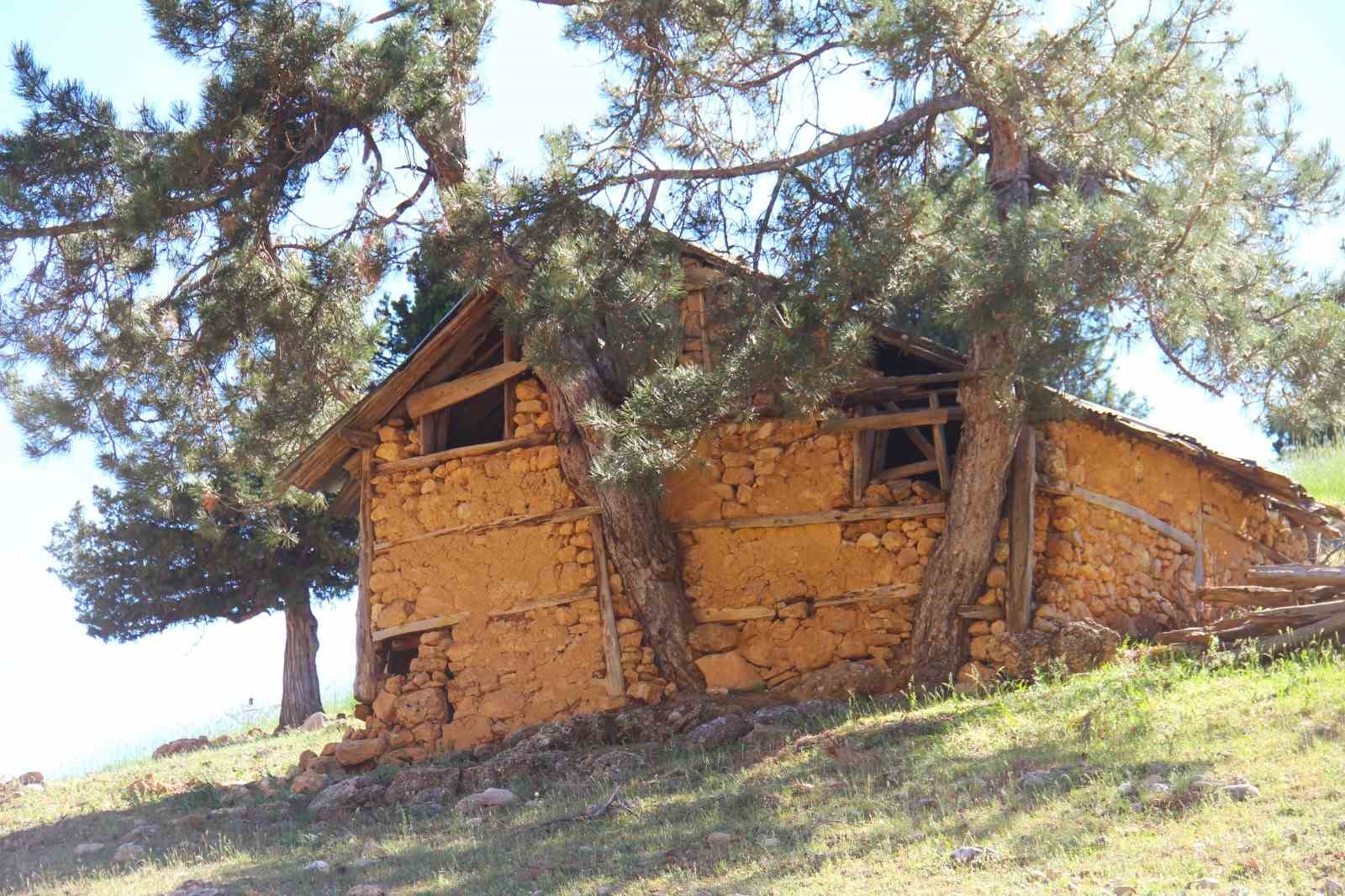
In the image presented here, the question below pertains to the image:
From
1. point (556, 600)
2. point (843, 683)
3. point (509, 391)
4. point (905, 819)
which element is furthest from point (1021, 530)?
point (509, 391)

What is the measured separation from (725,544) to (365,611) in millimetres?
3213

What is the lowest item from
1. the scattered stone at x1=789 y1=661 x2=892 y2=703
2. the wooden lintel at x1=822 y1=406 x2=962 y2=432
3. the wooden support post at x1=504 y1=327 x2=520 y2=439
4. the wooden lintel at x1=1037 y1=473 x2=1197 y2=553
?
the scattered stone at x1=789 y1=661 x2=892 y2=703

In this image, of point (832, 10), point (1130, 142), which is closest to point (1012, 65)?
point (1130, 142)

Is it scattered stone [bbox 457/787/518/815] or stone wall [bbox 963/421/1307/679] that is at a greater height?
stone wall [bbox 963/421/1307/679]

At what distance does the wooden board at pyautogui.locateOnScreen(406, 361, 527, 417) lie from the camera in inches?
452

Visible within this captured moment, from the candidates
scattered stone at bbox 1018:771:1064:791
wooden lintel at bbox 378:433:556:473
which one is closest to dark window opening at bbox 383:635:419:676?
wooden lintel at bbox 378:433:556:473

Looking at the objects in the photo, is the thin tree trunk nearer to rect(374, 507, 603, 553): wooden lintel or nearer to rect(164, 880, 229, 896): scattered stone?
rect(374, 507, 603, 553): wooden lintel

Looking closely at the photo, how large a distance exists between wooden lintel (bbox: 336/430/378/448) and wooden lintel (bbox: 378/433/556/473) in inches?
8.7

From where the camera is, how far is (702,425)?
30.0ft

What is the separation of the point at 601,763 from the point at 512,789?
633 millimetres

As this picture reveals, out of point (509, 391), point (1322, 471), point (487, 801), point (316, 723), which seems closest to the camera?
point (487, 801)

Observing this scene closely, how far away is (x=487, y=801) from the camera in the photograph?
908cm

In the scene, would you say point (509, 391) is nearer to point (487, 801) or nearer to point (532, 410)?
point (532, 410)

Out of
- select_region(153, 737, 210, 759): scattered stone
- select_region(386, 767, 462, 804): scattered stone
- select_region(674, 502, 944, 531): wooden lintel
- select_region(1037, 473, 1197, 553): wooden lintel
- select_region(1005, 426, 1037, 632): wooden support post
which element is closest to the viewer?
select_region(386, 767, 462, 804): scattered stone
